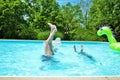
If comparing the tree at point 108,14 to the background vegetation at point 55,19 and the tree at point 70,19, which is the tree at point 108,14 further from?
the tree at point 70,19

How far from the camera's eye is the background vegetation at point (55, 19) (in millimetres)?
19141

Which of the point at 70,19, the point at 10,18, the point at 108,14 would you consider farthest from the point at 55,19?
the point at 108,14

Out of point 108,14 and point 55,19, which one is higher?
point 108,14

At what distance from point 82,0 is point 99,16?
2.85 metres

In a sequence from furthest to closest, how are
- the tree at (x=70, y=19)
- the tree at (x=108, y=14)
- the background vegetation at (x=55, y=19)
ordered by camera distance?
the tree at (x=108, y=14) < the tree at (x=70, y=19) < the background vegetation at (x=55, y=19)

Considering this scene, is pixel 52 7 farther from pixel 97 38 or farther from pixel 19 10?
pixel 97 38

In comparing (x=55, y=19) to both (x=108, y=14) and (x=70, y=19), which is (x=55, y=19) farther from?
(x=108, y=14)

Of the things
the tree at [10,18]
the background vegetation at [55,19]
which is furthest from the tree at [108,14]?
the tree at [10,18]

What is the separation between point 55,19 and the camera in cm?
2005

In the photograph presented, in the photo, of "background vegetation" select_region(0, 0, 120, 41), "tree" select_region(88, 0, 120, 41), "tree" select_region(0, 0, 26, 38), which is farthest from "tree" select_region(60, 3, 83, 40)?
"tree" select_region(0, 0, 26, 38)

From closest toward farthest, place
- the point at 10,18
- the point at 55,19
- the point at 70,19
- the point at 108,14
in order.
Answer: the point at 10,18 → the point at 55,19 → the point at 108,14 → the point at 70,19

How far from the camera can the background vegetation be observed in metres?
19.1

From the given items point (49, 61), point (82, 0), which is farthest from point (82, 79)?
point (82, 0)

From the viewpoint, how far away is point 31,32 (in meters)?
19.3
